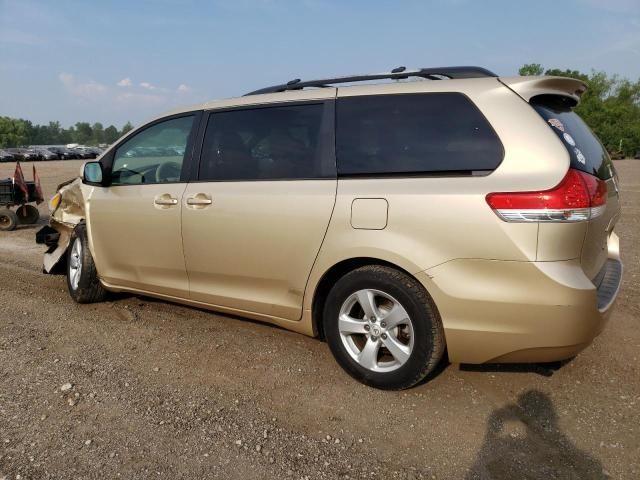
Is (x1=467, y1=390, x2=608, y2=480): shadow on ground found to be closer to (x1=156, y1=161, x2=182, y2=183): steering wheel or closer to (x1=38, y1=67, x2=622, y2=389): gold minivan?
(x1=38, y1=67, x2=622, y2=389): gold minivan

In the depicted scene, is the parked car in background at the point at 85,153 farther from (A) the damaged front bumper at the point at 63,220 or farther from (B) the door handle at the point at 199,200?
(B) the door handle at the point at 199,200

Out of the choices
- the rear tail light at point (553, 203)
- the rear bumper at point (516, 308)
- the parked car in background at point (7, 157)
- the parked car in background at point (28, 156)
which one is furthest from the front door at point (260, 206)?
the parked car in background at point (28, 156)

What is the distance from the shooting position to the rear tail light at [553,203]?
258 centimetres

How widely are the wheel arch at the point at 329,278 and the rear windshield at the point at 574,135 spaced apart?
43.0 inches

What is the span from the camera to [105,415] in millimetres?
2977

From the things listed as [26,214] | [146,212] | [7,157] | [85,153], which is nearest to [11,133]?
[85,153]

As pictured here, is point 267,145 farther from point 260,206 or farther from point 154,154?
point 154,154

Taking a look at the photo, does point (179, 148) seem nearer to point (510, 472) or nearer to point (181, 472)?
point (181, 472)

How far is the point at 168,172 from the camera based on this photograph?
162 inches

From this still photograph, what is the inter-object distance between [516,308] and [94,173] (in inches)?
139

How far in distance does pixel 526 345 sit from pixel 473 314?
0.31 metres

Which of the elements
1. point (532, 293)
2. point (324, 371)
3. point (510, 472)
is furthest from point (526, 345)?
point (324, 371)

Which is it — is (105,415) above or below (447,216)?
below

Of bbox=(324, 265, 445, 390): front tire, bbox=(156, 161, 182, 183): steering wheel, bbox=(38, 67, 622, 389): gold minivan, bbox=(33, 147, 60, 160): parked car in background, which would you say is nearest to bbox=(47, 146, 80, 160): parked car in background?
bbox=(33, 147, 60, 160): parked car in background
